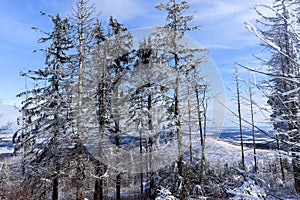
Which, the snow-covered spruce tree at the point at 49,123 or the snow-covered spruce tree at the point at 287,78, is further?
the snow-covered spruce tree at the point at 49,123

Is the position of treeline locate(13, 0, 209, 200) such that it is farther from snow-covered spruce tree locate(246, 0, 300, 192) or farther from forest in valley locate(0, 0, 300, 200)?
snow-covered spruce tree locate(246, 0, 300, 192)

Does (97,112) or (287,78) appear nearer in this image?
(287,78)

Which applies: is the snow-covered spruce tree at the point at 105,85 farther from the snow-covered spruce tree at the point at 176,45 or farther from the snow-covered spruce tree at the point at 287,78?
the snow-covered spruce tree at the point at 287,78

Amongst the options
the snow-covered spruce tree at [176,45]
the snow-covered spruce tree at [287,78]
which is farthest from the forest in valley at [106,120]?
the snow-covered spruce tree at [287,78]

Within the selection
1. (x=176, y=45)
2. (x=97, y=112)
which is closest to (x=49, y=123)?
(x=97, y=112)

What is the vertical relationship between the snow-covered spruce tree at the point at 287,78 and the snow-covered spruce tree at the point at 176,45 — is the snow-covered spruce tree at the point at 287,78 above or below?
below

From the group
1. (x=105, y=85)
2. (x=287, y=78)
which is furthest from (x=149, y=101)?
(x=287, y=78)

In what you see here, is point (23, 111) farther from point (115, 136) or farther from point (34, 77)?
point (115, 136)

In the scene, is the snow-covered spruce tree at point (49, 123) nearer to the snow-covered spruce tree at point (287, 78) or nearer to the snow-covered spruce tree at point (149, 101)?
the snow-covered spruce tree at point (149, 101)

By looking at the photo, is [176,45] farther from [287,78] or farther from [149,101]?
[287,78]

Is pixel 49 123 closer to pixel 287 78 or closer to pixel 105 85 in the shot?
pixel 105 85

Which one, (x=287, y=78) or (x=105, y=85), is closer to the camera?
(x=287, y=78)

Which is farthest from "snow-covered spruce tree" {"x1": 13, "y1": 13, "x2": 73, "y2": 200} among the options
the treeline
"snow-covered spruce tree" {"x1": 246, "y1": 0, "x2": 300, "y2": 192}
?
"snow-covered spruce tree" {"x1": 246, "y1": 0, "x2": 300, "y2": 192}

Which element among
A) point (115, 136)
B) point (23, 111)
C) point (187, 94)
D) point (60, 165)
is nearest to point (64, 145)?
point (60, 165)
